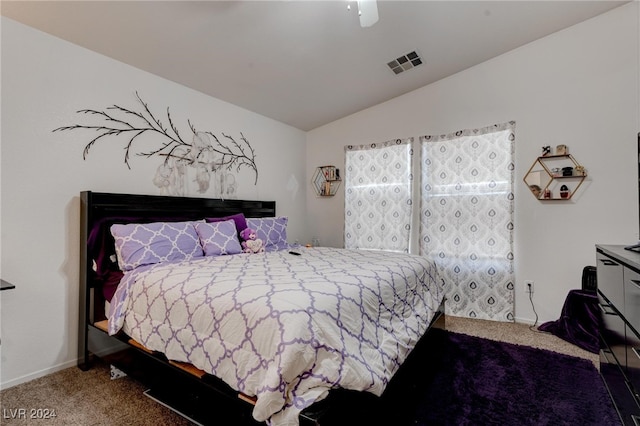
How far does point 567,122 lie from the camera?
3018 millimetres

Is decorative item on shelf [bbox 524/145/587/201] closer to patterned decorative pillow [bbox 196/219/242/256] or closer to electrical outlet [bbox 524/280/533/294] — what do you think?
electrical outlet [bbox 524/280/533/294]

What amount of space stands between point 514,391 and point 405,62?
3120 millimetres

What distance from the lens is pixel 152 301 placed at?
176 centimetres

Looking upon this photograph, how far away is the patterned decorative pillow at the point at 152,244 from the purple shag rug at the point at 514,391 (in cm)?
201

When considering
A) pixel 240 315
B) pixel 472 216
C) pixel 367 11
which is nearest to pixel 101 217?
pixel 240 315

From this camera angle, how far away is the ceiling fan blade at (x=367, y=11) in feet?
5.98

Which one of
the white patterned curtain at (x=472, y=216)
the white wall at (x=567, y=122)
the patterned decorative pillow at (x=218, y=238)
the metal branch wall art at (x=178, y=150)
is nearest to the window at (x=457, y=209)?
the white patterned curtain at (x=472, y=216)

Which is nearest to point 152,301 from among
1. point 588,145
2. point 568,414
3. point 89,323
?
point 89,323

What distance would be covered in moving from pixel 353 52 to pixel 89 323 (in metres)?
3.31

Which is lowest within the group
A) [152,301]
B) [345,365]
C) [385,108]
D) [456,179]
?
[345,365]

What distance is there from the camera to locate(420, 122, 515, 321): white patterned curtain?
130 inches

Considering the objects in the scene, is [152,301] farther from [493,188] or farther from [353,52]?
[493,188]

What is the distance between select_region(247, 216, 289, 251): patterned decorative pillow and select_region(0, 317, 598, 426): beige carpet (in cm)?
167

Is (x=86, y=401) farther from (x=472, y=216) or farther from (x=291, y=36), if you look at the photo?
(x=472, y=216)
